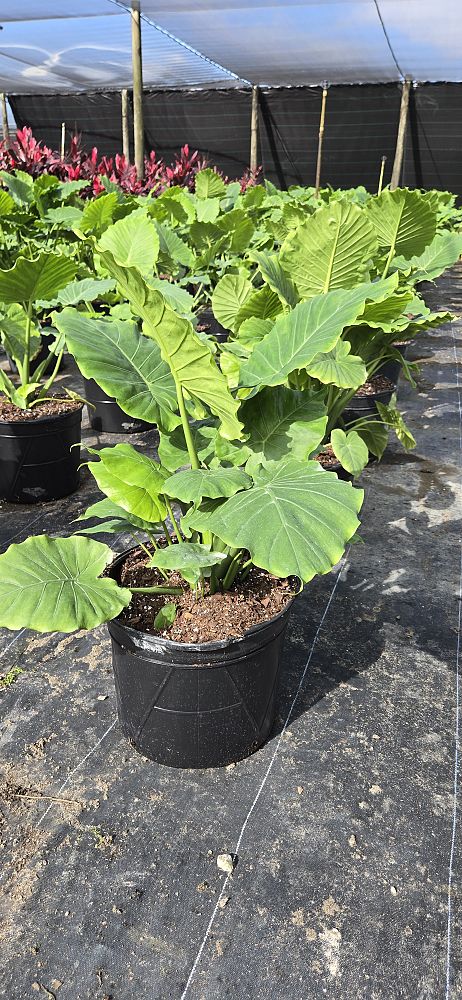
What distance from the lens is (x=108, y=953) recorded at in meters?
1.12

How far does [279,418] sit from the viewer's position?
154 centimetres

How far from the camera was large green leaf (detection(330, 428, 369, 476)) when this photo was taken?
2025 millimetres

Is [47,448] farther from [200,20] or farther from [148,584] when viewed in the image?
[200,20]

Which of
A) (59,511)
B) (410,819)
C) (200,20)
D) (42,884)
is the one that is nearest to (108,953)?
(42,884)

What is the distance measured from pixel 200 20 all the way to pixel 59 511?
7.66 m

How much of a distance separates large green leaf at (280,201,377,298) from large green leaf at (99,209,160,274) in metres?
0.35

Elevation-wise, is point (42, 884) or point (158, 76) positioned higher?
point (158, 76)

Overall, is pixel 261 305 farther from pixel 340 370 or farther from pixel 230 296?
pixel 340 370

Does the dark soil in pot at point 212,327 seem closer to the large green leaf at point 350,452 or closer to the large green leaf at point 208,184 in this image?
the large green leaf at point 208,184

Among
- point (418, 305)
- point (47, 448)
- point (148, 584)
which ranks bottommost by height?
point (47, 448)

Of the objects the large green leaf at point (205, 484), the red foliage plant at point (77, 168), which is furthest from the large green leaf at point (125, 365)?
the red foliage plant at point (77, 168)

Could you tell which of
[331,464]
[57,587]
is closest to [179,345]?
[57,587]

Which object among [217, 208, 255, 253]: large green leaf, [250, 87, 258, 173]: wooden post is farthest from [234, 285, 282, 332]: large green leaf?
[250, 87, 258, 173]: wooden post

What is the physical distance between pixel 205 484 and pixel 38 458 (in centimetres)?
143
